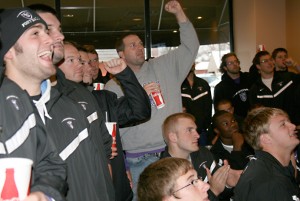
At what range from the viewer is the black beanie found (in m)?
2.13

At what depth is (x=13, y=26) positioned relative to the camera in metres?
2.15

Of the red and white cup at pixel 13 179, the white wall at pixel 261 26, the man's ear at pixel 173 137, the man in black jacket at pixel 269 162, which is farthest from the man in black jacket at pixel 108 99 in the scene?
the white wall at pixel 261 26

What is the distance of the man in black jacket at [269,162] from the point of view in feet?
8.57

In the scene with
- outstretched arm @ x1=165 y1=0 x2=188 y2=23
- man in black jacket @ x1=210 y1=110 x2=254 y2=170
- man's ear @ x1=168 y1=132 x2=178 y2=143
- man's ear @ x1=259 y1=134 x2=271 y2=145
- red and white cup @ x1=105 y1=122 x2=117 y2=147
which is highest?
outstretched arm @ x1=165 y1=0 x2=188 y2=23

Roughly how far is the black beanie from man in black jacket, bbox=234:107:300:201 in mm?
1527

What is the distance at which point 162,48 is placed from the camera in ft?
28.9

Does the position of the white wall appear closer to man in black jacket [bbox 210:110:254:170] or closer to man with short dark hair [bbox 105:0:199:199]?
man in black jacket [bbox 210:110:254:170]

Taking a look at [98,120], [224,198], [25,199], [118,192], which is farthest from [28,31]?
[224,198]

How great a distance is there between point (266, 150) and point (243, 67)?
565cm

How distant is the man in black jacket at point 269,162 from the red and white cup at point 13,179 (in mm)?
1676

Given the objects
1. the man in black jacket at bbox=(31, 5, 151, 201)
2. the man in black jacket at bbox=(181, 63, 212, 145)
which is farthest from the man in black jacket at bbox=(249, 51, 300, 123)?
the man in black jacket at bbox=(31, 5, 151, 201)

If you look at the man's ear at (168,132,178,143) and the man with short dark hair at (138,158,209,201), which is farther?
the man's ear at (168,132,178,143)

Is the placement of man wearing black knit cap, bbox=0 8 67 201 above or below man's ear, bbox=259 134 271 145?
above

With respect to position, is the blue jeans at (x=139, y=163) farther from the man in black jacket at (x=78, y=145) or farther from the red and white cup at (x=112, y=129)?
the man in black jacket at (x=78, y=145)
